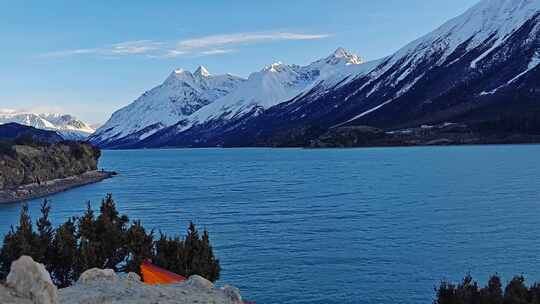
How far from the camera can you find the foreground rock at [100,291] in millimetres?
13797

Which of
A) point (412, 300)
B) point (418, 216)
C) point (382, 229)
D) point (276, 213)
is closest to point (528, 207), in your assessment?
point (418, 216)

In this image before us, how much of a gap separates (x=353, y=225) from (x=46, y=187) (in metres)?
94.6

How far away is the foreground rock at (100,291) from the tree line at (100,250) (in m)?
13.3

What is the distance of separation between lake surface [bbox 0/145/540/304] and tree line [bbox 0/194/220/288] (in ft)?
26.7

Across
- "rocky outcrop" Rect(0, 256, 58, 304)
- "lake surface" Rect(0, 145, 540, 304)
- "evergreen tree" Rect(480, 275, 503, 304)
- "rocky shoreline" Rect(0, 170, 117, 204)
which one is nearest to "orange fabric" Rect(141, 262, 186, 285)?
"rocky outcrop" Rect(0, 256, 58, 304)

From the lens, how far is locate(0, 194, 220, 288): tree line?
3441 centimetres

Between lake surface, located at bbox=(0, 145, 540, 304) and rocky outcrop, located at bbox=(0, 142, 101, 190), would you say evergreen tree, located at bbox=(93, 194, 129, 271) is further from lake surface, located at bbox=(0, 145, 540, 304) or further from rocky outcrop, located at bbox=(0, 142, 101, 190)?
rocky outcrop, located at bbox=(0, 142, 101, 190)

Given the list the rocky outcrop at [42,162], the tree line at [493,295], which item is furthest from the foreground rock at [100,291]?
the rocky outcrop at [42,162]

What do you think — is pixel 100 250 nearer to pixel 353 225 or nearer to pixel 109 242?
pixel 109 242

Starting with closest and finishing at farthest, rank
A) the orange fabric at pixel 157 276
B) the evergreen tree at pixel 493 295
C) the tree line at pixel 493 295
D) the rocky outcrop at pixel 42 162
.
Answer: the orange fabric at pixel 157 276
the tree line at pixel 493 295
the evergreen tree at pixel 493 295
the rocky outcrop at pixel 42 162

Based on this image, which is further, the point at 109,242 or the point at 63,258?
the point at 109,242

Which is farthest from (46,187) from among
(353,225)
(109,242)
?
(109,242)

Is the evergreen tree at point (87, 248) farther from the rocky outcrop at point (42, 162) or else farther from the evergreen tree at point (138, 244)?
the rocky outcrop at point (42, 162)

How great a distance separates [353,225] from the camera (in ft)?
229
